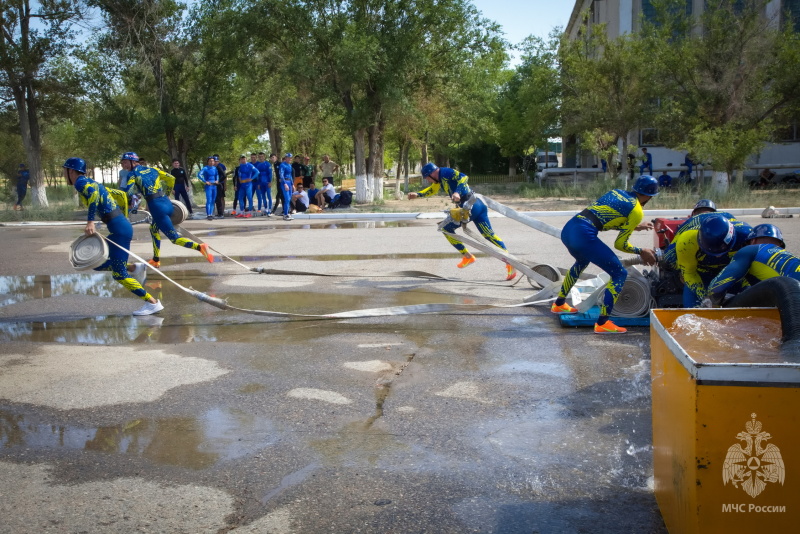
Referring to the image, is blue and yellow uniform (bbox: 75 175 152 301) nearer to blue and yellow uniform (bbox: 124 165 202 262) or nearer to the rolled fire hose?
the rolled fire hose

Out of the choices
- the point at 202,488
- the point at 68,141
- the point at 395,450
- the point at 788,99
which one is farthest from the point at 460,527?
the point at 68,141

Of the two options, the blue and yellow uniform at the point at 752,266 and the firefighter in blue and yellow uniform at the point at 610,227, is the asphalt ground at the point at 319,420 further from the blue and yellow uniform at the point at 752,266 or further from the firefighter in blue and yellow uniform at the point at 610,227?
the blue and yellow uniform at the point at 752,266

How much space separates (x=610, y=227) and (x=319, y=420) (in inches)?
147

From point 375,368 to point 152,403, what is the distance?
1.75 metres

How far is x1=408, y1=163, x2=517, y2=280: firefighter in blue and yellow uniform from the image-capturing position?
9.81 m

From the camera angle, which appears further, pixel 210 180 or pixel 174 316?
pixel 210 180

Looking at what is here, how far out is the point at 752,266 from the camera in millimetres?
5012

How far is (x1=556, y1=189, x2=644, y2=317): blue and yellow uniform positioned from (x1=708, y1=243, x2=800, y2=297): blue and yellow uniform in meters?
1.76

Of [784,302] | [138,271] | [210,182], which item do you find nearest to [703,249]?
[784,302]

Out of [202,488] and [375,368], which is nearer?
[202,488]

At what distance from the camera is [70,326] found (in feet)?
25.7

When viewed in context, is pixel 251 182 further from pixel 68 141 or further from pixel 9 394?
pixel 68 141

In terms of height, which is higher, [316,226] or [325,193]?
[325,193]

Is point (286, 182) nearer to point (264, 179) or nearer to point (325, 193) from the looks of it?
point (264, 179)
